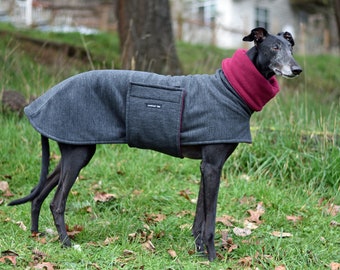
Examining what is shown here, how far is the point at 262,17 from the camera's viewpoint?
31.5 m

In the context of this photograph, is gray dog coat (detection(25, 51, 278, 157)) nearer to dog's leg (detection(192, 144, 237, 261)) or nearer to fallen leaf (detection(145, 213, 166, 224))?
dog's leg (detection(192, 144, 237, 261))

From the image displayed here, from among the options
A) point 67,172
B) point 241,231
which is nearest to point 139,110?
point 67,172

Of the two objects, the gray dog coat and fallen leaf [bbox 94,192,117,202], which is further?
fallen leaf [bbox 94,192,117,202]

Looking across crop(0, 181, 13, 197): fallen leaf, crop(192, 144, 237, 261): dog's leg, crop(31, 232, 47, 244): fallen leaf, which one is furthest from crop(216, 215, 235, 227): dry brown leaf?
crop(0, 181, 13, 197): fallen leaf

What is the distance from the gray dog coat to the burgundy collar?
0.04 metres

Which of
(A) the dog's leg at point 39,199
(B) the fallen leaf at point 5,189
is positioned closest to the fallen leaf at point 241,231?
(A) the dog's leg at point 39,199

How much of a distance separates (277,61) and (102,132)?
1.47 m

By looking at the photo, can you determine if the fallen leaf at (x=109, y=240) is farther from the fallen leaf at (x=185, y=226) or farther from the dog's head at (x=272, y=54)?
the dog's head at (x=272, y=54)

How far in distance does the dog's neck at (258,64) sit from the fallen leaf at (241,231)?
150cm

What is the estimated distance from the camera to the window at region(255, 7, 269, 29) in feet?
103

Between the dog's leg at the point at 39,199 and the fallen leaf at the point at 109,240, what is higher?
the dog's leg at the point at 39,199

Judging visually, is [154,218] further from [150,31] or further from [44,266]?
[150,31]

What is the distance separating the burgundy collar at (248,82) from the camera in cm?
436

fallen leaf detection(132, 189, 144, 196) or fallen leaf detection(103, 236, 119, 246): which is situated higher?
fallen leaf detection(103, 236, 119, 246)
